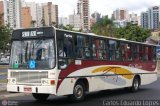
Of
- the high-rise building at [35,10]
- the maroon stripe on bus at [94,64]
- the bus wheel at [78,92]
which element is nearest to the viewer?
the maroon stripe on bus at [94,64]

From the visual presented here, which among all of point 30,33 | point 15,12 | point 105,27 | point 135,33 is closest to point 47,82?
point 30,33

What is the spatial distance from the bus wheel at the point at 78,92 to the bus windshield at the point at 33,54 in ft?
5.26

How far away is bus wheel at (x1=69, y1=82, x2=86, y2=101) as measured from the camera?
15.4m

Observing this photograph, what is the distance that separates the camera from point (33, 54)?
14984mm

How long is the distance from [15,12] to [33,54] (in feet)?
220

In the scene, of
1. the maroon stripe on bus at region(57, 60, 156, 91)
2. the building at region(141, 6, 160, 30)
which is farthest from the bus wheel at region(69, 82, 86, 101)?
the building at region(141, 6, 160, 30)

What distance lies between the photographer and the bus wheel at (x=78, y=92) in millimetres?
15398

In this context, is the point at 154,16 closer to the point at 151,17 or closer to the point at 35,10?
the point at 151,17

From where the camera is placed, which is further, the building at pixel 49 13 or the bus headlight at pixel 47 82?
the building at pixel 49 13

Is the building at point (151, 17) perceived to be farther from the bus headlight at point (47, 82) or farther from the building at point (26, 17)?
the bus headlight at point (47, 82)

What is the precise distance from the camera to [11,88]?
15102mm

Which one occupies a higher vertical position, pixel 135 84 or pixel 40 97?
pixel 40 97

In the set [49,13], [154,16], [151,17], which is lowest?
[151,17]

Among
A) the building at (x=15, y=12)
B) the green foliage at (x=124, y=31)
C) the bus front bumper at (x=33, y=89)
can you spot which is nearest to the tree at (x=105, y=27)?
the green foliage at (x=124, y=31)
